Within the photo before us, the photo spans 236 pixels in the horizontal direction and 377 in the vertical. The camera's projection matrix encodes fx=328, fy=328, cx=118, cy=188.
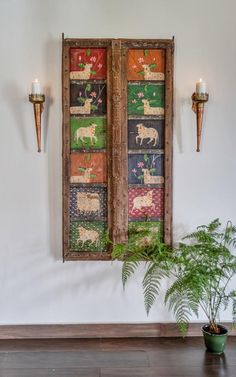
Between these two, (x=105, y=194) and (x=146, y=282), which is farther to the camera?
(x=105, y=194)

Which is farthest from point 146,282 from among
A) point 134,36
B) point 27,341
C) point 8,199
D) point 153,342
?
point 134,36

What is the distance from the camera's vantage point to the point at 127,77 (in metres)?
2.19

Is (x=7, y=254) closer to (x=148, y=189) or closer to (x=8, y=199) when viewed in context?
(x=8, y=199)

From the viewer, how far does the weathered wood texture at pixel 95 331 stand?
2.26 metres

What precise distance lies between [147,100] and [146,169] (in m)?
0.46

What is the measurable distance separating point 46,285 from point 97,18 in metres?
1.84

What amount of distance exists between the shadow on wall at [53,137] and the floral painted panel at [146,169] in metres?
0.49

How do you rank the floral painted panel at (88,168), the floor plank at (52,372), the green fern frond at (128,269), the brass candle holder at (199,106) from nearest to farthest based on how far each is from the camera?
the floor plank at (52,372) < the green fern frond at (128,269) < the brass candle holder at (199,106) < the floral painted panel at (88,168)

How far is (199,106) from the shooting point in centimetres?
216

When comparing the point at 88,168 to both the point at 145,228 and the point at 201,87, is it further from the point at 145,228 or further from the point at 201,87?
the point at 201,87

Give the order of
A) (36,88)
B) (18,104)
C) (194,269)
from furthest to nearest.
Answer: (18,104) → (36,88) → (194,269)

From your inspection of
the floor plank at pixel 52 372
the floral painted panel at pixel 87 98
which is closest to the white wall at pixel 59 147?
the floral painted panel at pixel 87 98

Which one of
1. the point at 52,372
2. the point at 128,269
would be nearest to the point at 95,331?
the point at 52,372

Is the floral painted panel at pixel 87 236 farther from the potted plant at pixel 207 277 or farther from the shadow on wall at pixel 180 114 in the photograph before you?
the shadow on wall at pixel 180 114
